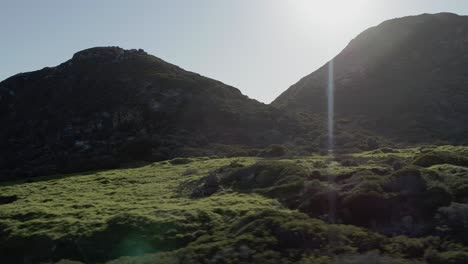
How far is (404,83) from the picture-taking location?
152 meters

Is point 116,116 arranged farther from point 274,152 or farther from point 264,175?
point 264,175

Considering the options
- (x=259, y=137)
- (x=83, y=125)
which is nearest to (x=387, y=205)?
(x=259, y=137)

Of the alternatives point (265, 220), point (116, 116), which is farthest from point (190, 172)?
point (116, 116)

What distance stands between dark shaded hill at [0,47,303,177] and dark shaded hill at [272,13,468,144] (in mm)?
30612

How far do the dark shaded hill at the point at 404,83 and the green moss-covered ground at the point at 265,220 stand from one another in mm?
66421

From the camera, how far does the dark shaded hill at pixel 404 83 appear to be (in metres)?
121

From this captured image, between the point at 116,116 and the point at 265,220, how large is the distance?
8591 cm

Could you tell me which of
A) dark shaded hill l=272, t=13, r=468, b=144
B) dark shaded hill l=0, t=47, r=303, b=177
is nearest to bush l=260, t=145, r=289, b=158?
dark shaded hill l=0, t=47, r=303, b=177

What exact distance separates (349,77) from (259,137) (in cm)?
7383

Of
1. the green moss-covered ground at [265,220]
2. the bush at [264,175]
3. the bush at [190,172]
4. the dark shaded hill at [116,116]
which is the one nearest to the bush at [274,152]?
the bush at [190,172]

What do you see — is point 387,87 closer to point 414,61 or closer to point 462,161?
point 414,61

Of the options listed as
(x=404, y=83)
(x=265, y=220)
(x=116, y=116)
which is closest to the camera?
(x=265, y=220)

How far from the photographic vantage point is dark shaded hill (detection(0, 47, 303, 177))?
9598 cm

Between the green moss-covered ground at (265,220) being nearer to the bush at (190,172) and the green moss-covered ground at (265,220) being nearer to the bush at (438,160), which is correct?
the bush at (438,160)
